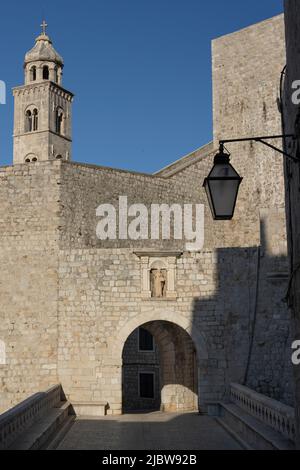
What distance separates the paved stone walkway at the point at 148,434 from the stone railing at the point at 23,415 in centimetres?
69

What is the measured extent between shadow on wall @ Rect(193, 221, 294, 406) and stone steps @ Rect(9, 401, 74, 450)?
337 cm

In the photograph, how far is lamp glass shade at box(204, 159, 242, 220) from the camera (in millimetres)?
5172

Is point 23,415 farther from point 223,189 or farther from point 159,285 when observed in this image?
point 223,189

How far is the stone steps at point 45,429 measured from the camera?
9353mm

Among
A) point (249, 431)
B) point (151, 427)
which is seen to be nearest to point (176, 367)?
point (151, 427)

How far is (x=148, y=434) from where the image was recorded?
1256 centimetres

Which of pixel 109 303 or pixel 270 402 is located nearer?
pixel 270 402

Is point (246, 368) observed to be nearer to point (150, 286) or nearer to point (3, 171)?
point (150, 286)

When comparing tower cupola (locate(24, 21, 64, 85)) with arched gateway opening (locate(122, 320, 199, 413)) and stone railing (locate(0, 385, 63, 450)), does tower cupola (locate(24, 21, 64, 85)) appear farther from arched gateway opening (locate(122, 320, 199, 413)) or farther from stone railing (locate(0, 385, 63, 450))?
stone railing (locate(0, 385, 63, 450))

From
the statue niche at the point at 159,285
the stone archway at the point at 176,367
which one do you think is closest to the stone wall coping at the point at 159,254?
the statue niche at the point at 159,285

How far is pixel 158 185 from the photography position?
21.7 metres

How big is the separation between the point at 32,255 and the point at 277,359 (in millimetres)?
6589

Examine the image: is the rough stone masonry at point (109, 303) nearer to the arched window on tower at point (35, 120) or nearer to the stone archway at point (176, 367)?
the stone archway at point (176, 367)

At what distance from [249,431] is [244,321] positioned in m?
4.84
